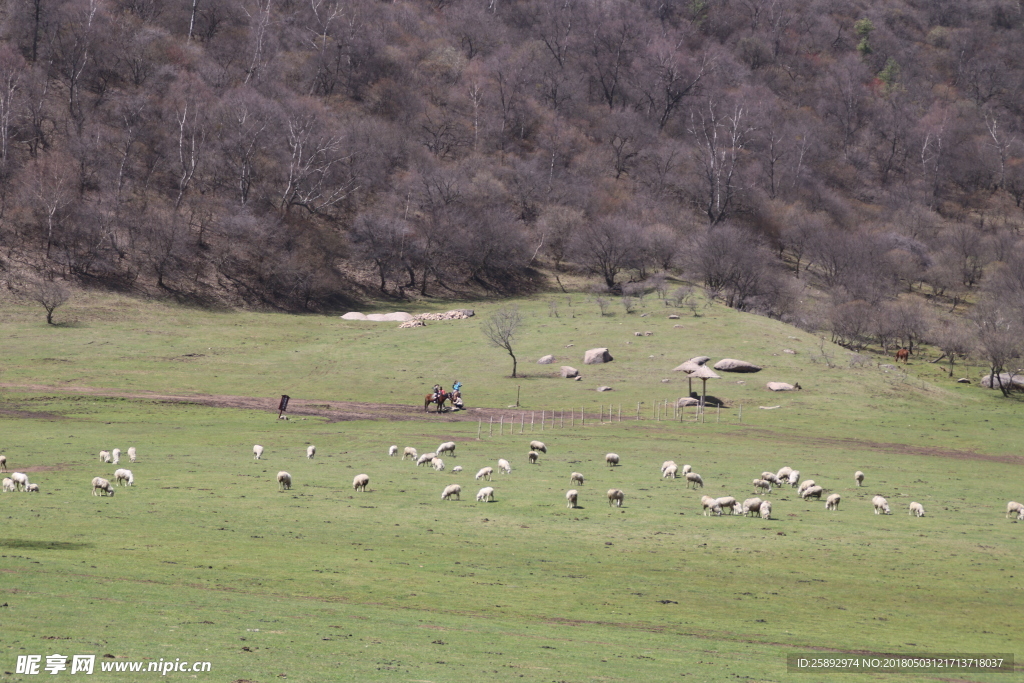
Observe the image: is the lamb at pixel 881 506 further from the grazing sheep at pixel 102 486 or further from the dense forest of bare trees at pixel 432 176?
the dense forest of bare trees at pixel 432 176

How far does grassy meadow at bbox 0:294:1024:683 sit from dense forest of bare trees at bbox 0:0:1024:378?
39080 mm

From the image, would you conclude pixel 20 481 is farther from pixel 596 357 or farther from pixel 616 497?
pixel 596 357

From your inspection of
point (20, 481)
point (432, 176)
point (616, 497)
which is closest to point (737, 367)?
point (616, 497)

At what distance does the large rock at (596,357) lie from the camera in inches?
2948

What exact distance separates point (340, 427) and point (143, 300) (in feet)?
164

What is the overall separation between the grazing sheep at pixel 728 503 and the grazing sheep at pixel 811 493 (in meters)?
4.80

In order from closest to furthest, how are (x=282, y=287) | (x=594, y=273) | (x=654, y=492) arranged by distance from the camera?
(x=654, y=492), (x=282, y=287), (x=594, y=273)

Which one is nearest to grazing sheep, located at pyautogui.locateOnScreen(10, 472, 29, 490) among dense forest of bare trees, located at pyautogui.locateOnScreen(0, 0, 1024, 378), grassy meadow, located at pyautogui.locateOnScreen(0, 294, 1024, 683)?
grassy meadow, located at pyautogui.locateOnScreen(0, 294, 1024, 683)

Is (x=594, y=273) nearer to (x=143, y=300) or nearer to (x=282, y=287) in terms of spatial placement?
(x=282, y=287)

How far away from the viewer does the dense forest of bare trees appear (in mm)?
104938

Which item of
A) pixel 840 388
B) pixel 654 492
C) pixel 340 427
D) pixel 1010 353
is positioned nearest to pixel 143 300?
pixel 340 427

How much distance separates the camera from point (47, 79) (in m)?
131

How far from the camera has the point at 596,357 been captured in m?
75.1

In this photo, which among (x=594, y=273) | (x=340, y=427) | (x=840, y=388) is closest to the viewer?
(x=340, y=427)
